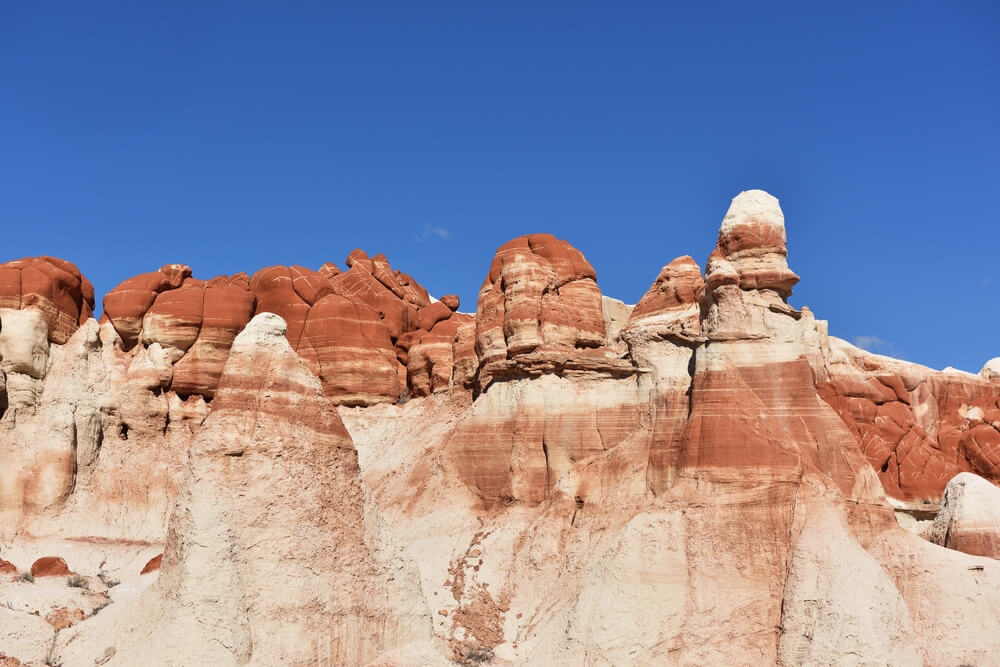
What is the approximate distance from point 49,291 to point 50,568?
477 inches

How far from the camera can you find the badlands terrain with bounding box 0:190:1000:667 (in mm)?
17297

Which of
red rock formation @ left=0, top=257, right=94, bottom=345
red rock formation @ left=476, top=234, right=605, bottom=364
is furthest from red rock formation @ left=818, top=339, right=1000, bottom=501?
red rock formation @ left=0, top=257, right=94, bottom=345

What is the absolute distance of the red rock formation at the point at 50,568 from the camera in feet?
87.1

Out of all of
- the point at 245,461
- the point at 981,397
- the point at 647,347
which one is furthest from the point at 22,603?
the point at 981,397

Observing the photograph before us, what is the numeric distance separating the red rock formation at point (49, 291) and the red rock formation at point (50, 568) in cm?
1035

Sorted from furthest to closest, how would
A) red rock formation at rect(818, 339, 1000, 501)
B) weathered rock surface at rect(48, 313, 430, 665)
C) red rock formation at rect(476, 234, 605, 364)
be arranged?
red rock formation at rect(818, 339, 1000, 501)
red rock formation at rect(476, 234, 605, 364)
weathered rock surface at rect(48, 313, 430, 665)

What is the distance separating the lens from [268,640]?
16.3m

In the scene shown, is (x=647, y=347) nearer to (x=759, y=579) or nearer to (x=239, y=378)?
(x=759, y=579)

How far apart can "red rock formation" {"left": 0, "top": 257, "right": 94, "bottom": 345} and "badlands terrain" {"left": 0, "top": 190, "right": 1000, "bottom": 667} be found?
125 mm

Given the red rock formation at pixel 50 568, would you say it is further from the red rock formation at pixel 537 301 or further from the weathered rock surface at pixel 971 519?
the weathered rock surface at pixel 971 519

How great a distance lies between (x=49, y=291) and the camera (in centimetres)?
3556

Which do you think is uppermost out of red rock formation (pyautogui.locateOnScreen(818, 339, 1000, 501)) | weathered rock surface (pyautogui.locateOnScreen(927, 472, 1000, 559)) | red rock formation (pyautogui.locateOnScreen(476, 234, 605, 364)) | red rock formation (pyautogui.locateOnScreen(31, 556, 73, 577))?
red rock formation (pyautogui.locateOnScreen(476, 234, 605, 364))

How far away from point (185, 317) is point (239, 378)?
66.6 feet

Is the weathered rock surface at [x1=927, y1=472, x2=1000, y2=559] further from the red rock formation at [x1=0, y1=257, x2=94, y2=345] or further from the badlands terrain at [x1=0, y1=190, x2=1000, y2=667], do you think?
the red rock formation at [x1=0, y1=257, x2=94, y2=345]
